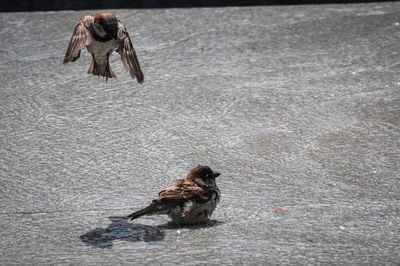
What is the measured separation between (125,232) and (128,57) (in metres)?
1.38

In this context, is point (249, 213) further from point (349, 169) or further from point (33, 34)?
point (33, 34)

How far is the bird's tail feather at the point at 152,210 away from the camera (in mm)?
4676

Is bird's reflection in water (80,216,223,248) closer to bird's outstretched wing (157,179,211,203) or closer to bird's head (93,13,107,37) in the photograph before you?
bird's outstretched wing (157,179,211,203)

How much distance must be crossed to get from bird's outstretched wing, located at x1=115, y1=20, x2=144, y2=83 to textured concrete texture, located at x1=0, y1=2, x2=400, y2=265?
0.96 meters

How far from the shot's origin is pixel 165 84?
7949 mm

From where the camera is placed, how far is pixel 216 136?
6.67 m

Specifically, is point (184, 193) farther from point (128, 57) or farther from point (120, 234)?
point (128, 57)

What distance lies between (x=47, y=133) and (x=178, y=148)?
1.32 meters

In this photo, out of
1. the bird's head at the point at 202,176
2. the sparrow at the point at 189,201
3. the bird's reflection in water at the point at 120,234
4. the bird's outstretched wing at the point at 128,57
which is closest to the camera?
the bird's reflection in water at the point at 120,234

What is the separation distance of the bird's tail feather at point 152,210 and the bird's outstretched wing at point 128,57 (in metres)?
0.94

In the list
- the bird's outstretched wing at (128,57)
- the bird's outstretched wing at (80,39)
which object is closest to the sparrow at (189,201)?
the bird's outstretched wing at (128,57)

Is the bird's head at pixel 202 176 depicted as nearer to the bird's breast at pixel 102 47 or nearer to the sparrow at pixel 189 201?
the sparrow at pixel 189 201

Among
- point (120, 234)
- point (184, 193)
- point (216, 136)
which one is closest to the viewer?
point (120, 234)

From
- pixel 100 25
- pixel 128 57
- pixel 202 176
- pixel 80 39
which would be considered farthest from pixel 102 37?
pixel 202 176
